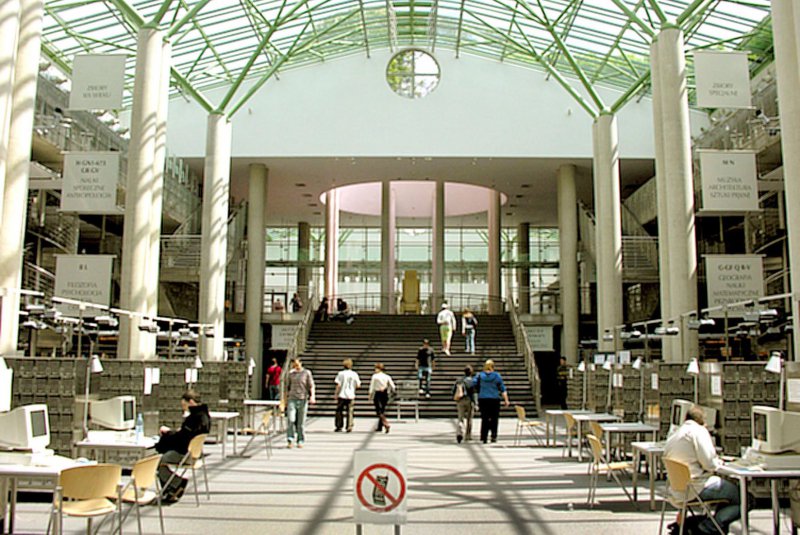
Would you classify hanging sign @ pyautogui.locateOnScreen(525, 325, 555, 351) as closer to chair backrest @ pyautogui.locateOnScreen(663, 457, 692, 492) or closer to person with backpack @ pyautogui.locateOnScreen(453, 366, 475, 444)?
person with backpack @ pyautogui.locateOnScreen(453, 366, 475, 444)

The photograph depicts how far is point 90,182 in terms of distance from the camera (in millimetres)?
16609

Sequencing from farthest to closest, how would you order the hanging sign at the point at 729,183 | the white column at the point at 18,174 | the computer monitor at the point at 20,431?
the hanging sign at the point at 729,183 < the white column at the point at 18,174 < the computer monitor at the point at 20,431

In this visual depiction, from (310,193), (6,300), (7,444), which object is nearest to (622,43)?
(310,193)

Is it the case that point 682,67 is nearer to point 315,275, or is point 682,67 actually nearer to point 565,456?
point 565,456

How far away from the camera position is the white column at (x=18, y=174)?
444 inches

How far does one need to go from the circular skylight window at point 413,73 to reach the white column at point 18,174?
68.0 feet

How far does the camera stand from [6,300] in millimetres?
11133

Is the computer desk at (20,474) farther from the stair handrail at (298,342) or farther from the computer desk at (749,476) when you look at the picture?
the stair handrail at (298,342)

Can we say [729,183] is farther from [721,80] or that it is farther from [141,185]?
[141,185]

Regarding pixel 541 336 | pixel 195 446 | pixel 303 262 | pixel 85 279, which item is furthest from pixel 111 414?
pixel 303 262

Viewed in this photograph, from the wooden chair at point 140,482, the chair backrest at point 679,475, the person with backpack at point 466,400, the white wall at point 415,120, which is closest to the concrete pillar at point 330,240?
the white wall at point 415,120

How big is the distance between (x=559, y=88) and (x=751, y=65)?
7774 millimetres

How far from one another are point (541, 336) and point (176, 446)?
24.4 m

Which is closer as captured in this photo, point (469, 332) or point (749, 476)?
point (749, 476)
